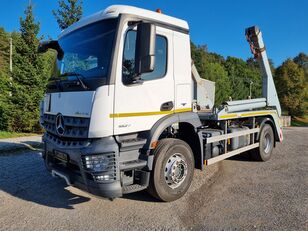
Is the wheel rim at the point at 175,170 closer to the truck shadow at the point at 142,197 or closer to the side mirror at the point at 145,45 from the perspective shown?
the truck shadow at the point at 142,197

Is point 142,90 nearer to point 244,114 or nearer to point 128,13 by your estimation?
point 128,13

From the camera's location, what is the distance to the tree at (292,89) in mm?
34438

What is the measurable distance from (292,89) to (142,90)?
36.7m

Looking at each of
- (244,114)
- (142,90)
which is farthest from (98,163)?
(244,114)

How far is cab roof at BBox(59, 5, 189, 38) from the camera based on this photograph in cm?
346

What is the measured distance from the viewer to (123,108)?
343 cm

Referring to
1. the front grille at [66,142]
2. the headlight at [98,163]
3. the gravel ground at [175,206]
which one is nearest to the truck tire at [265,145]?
the gravel ground at [175,206]

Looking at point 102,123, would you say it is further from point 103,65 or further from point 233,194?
point 233,194

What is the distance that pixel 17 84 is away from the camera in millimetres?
12164

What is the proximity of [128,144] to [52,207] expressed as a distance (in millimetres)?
1657

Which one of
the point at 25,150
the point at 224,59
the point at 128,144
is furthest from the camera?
the point at 224,59

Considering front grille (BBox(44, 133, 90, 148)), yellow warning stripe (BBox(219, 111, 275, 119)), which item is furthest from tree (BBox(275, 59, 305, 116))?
front grille (BBox(44, 133, 90, 148))

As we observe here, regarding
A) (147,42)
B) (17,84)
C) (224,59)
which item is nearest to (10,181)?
(147,42)

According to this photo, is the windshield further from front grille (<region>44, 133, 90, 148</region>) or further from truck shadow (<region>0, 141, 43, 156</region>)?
truck shadow (<region>0, 141, 43, 156</region>)
